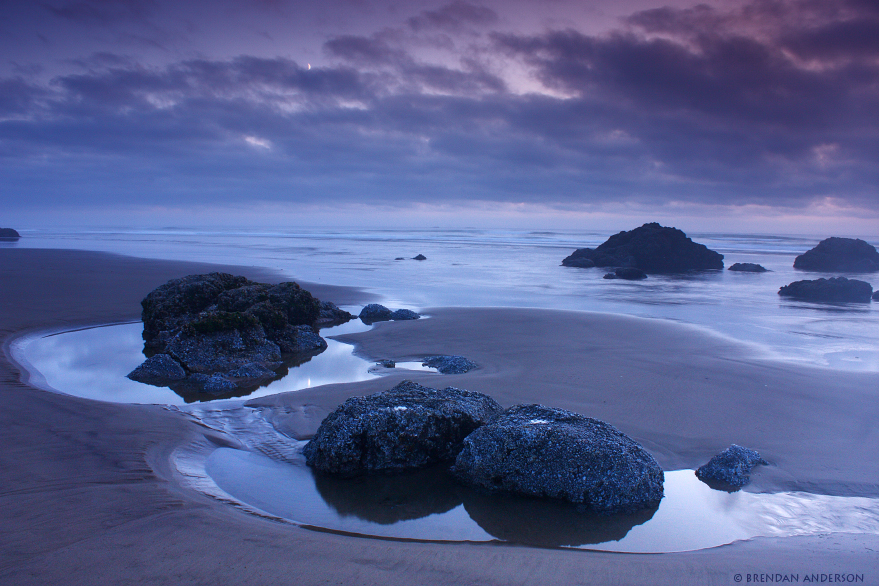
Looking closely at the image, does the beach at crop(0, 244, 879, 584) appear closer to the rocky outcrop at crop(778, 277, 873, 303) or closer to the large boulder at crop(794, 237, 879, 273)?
the rocky outcrop at crop(778, 277, 873, 303)

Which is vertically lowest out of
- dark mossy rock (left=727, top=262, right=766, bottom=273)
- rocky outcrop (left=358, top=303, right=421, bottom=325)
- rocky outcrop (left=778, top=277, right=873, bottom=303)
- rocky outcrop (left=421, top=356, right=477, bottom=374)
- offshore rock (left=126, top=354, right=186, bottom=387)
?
offshore rock (left=126, top=354, right=186, bottom=387)

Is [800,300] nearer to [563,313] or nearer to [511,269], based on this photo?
[563,313]

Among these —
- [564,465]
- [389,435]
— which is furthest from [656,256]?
[389,435]

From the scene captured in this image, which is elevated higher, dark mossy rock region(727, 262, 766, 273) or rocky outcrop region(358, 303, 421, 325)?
dark mossy rock region(727, 262, 766, 273)

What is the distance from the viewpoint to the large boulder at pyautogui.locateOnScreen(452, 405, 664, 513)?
404 cm

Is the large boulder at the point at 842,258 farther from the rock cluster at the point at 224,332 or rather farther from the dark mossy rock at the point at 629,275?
the rock cluster at the point at 224,332

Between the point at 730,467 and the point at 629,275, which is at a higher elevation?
the point at 629,275

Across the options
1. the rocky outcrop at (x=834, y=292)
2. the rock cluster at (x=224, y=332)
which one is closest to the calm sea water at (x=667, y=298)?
the rocky outcrop at (x=834, y=292)

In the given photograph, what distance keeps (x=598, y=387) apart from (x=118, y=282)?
17147mm

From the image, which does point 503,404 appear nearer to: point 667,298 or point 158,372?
point 158,372

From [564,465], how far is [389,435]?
59.9 inches

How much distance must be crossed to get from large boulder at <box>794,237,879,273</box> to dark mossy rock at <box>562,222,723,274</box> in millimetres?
5881

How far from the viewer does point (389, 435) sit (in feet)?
15.1

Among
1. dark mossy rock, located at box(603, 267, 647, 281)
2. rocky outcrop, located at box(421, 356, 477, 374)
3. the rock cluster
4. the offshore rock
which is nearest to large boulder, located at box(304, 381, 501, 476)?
rocky outcrop, located at box(421, 356, 477, 374)
